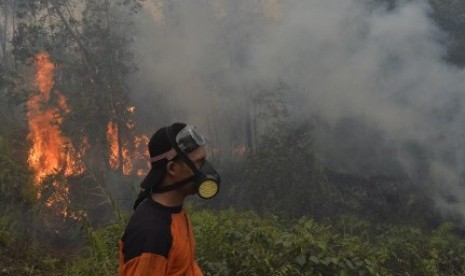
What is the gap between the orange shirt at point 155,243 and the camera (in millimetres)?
1833

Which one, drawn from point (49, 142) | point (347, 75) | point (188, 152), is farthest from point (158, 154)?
point (49, 142)

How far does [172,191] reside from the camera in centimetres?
210

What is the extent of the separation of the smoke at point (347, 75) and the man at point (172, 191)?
11.2 metres

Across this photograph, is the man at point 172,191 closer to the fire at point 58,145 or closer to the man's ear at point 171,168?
the man's ear at point 171,168

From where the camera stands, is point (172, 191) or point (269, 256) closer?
point (172, 191)

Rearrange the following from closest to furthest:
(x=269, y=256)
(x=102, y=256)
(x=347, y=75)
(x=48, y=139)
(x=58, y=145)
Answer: (x=269, y=256), (x=102, y=256), (x=347, y=75), (x=48, y=139), (x=58, y=145)

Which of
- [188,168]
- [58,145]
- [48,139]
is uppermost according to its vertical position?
[48,139]

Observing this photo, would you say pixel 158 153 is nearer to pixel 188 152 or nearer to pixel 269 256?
pixel 188 152

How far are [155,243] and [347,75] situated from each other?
12.7 m

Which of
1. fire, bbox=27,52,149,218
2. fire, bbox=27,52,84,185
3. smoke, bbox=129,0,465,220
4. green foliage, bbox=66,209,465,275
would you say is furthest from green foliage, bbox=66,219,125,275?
smoke, bbox=129,0,465,220

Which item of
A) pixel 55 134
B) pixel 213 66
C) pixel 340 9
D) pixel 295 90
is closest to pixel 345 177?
pixel 295 90

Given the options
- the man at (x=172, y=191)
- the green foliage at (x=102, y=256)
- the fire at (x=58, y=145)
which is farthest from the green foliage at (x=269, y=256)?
the fire at (x=58, y=145)

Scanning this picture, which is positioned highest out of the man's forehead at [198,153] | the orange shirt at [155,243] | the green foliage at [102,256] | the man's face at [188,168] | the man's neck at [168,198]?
the man's forehead at [198,153]

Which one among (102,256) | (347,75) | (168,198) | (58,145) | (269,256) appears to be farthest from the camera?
(58,145)
